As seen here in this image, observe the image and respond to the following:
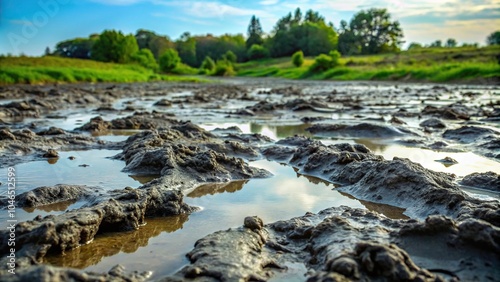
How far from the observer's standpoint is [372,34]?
306 feet

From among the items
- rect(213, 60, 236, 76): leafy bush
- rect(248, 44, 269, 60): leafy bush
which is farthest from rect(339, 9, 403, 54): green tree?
rect(213, 60, 236, 76): leafy bush

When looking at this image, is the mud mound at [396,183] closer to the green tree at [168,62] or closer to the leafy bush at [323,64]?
the leafy bush at [323,64]

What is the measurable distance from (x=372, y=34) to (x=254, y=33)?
35.8 metres

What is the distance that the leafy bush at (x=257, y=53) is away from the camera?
10125cm

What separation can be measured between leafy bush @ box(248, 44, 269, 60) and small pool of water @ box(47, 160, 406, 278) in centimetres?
9781

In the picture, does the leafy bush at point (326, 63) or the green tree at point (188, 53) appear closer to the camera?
the leafy bush at point (326, 63)

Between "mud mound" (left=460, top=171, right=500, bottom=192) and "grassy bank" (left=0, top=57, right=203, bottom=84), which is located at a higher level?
"grassy bank" (left=0, top=57, right=203, bottom=84)

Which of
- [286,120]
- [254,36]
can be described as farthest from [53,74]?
[254,36]

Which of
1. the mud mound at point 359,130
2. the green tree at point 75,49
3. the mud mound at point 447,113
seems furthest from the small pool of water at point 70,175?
the green tree at point 75,49

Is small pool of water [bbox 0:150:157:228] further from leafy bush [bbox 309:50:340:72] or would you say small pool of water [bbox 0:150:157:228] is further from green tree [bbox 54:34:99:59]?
green tree [bbox 54:34:99:59]

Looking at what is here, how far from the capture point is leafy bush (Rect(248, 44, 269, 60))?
332ft

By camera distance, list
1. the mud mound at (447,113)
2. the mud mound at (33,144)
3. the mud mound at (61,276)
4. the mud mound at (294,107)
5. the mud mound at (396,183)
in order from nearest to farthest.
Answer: the mud mound at (61,276), the mud mound at (396,183), the mud mound at (33,144), the mud mound at (447,113), the mud mound at (294,107)

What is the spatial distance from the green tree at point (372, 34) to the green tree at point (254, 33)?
87.6 feet

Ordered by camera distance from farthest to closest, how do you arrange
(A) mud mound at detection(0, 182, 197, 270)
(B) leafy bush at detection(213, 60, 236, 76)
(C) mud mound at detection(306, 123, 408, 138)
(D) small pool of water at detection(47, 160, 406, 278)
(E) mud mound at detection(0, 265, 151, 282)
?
(B) leafy bush at detection(213, 60, 236, 76), (C) mud mound at detection(306, 123, 408, 138), (D) small pool of water at detection(47, 160, 406, 278), (A) mud mound at detection(0, 182, 197, 270), (E) mud mound at detection(0, 265, 151, 282)
